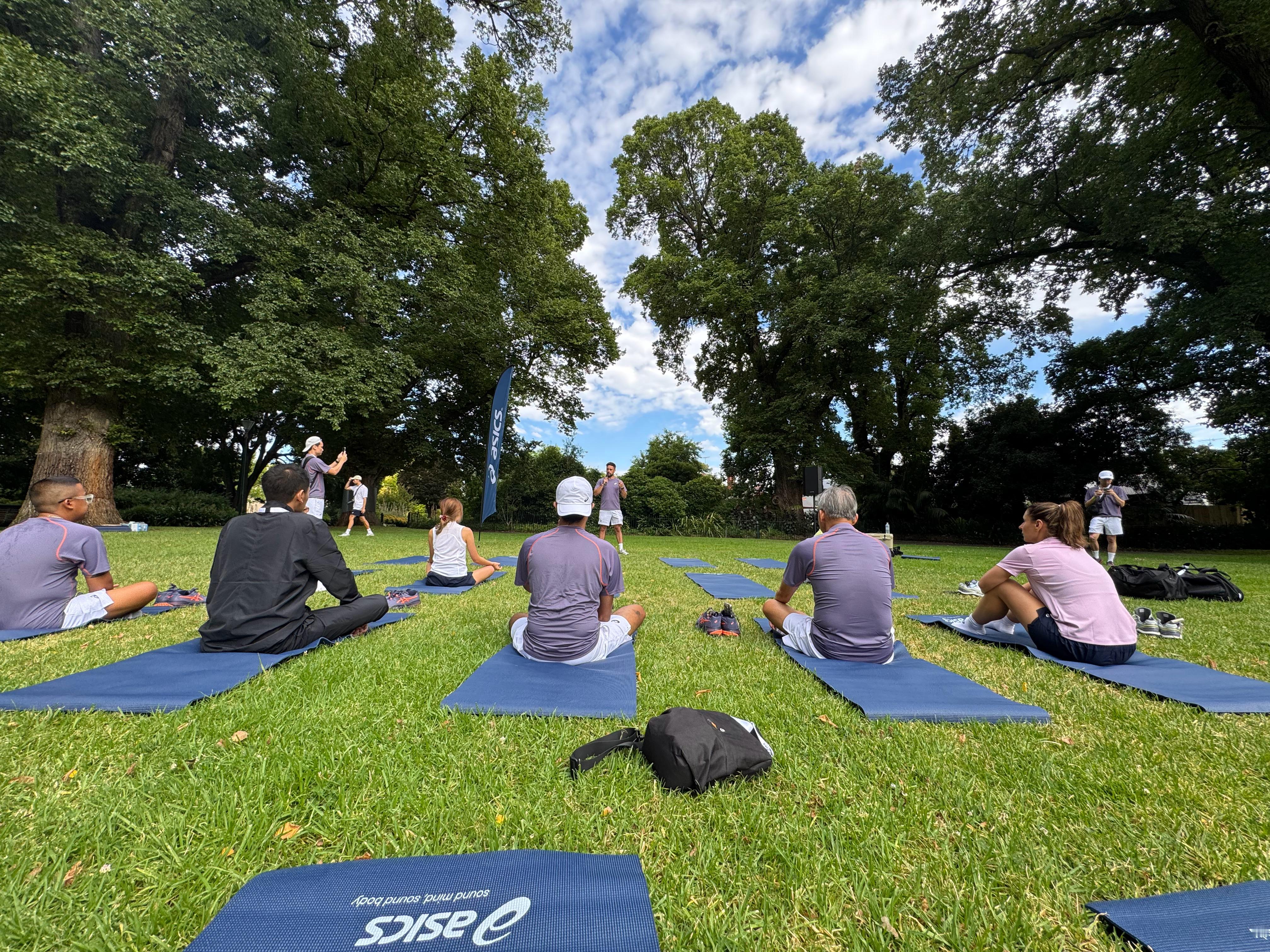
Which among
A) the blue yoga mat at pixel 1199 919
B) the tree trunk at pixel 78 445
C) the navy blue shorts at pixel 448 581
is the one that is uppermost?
the tree trunk at pixel 78 445

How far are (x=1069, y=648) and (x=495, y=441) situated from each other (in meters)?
7.90

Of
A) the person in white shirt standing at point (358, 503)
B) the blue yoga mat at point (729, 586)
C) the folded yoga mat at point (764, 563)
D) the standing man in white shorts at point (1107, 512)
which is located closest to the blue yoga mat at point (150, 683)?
the blue yoga mat at point (729, 586)

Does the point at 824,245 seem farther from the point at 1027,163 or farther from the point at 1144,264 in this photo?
the point at 1144,264

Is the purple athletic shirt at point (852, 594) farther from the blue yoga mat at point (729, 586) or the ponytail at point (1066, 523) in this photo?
the blue yoga mat at point (729, 586)

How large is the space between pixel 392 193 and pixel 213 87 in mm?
4109

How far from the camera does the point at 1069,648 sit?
3.54 metres

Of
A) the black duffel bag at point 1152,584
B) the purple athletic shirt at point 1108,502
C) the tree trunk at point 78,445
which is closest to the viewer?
the black duffel bag at point 1152,584

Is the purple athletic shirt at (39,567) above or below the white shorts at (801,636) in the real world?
above

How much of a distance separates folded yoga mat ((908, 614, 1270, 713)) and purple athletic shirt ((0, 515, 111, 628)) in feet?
24.1

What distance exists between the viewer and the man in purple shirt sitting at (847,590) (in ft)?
11.2

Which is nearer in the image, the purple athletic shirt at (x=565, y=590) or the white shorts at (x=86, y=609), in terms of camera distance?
the purple athletic shirt at (x=565, y=590)

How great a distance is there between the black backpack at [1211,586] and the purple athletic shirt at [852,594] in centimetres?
586

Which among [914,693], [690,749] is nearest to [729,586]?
[914,693]

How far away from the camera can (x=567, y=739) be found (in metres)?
2.24
